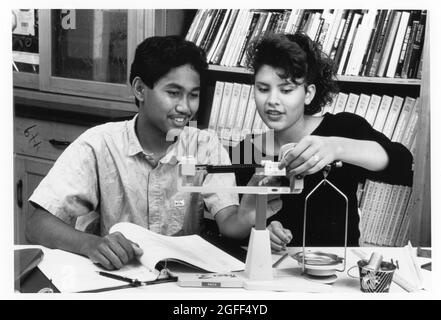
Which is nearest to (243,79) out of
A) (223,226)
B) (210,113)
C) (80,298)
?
(210,113)

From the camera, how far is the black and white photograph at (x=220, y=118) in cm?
145

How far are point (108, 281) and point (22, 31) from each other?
80cm

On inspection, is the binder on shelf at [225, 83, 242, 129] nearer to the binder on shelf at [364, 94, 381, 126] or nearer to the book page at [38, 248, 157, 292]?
the binder on shelf at [364, 94, 381, 126]

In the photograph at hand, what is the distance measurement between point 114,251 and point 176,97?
49 centimetres

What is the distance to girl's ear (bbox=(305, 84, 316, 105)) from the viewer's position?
4.89ft

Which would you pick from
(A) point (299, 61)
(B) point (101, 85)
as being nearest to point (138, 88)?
(B) point (101, 85)

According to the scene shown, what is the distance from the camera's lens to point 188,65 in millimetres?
1509

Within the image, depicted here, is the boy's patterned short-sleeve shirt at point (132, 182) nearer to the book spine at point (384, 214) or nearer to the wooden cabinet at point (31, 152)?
the wooden cabinet at point (31, 152)

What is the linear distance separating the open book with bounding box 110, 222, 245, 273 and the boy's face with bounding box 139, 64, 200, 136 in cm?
32

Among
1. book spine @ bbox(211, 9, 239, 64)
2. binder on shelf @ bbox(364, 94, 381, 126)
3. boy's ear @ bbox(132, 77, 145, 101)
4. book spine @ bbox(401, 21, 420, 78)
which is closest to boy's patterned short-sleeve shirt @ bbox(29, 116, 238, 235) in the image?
boy's ear @ bbox(132, 77, 145, 101)

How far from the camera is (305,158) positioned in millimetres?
1217

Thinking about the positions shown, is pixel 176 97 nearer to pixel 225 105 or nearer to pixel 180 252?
pixel 225 105

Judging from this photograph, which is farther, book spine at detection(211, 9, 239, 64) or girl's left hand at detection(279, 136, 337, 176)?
book spine at detection(211, 9, 239, 64)

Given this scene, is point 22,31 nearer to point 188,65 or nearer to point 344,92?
point 188,65
